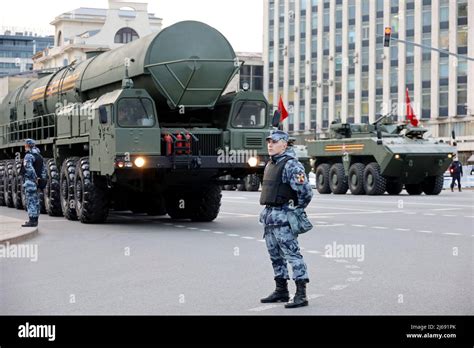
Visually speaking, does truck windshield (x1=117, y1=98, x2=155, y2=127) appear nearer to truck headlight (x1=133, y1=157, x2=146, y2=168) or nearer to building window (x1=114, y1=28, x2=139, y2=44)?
truck headlight (x1=133, y1=157, x2=146, y2=168)

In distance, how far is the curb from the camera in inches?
630

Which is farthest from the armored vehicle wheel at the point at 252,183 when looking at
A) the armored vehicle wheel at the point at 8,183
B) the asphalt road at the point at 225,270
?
the asphalt road at the point at 225,270

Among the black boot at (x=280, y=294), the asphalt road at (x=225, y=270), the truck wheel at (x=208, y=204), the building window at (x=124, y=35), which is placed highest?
the building window at (x=124, y=35)

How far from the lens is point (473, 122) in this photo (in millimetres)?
76812

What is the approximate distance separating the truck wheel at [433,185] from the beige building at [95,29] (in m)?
55.4

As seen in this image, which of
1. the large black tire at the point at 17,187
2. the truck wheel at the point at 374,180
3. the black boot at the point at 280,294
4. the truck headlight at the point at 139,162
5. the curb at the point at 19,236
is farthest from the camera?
the truck wheel at the point at 374,180

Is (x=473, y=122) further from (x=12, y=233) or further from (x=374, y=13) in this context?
(x=12, y=233)

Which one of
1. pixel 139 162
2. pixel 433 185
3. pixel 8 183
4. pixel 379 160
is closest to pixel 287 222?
pixel 139 162

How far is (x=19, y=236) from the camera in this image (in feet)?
54.6

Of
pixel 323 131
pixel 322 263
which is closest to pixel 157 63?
pixel 322 263

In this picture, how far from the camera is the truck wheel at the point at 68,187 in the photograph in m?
22.2

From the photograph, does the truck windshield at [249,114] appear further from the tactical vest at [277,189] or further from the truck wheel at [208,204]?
the tactical vest at [277,189]

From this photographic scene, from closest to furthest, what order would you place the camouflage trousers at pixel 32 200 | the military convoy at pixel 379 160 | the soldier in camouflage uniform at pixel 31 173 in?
the camouflage trousers at pixel 32 200, the soldier in camouflage uniform at pixel 31 173, the military convoy at pixel 379 160
